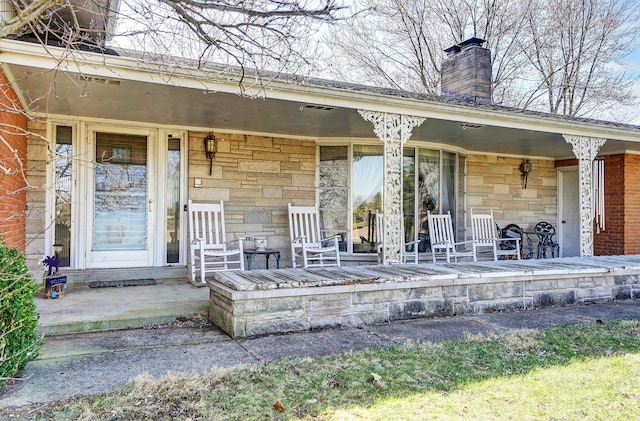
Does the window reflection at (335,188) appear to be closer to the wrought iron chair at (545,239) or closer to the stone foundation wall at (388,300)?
the stone foundation wall at (388,300)

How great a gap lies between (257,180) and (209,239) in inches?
41.4

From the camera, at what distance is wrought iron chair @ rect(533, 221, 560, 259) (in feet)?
25.1

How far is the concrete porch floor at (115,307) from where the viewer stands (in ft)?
11.1

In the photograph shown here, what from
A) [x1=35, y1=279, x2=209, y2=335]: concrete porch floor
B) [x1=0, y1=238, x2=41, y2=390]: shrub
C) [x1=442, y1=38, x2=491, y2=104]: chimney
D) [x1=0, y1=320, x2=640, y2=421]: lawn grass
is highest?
[x1=442, y1=38, x2=491, y2=104]: chimney

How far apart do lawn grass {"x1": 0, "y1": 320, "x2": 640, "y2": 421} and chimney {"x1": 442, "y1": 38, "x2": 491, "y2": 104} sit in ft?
17.1

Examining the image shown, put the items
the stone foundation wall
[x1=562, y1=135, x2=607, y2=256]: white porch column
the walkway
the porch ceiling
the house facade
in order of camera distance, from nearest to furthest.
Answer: the walkway → the stone foundation wall → the porch ceiling → the house facade → [x1=562, y1=135, x2=607, y2=256]: white porch column

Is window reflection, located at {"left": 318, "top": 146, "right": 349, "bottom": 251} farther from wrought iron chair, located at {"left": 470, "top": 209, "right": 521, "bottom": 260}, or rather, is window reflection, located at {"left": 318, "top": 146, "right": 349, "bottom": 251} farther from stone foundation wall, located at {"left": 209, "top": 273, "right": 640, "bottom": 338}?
stone foundation wall, located at {"left": 209, "top": 273, "right": 640, "bottom": 338}

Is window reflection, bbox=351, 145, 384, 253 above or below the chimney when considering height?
below

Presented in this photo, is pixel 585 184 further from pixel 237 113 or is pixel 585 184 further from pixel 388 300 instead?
pixel 237 113

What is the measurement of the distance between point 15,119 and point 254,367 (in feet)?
11.0

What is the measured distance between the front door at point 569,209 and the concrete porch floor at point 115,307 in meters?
6.93

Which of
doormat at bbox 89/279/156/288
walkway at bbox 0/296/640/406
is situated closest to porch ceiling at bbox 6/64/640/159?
walkway at bbox 0/296/640/406

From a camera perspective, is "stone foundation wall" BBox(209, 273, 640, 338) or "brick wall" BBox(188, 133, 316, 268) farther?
"brick wall" BBox(188, 133, 316, 268)

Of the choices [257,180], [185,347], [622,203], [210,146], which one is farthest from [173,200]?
[622,203]
